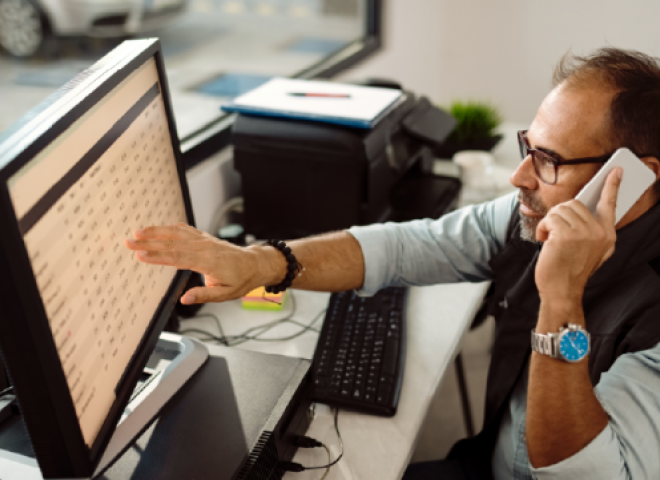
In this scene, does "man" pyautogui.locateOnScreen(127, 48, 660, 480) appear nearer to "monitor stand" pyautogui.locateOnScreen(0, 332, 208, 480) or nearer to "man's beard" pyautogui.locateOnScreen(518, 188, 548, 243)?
"man's beard" pyautogui.locateOnScreen(518, 188, 548, 243)

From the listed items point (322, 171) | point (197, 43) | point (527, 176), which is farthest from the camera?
point (197, 43)

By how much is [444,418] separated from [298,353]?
2.94ft

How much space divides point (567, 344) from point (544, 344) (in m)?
0.03

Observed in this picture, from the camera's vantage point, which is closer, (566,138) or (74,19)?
(566,138)

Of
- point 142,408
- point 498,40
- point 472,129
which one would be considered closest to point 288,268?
point 142,408

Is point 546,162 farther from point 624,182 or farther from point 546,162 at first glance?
point 624,182

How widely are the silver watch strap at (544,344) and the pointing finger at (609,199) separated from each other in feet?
0.60

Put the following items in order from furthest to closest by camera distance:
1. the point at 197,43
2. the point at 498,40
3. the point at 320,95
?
the point at 197,43 → the point at 498,40 → the point at 320,95

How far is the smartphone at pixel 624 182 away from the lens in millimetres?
812

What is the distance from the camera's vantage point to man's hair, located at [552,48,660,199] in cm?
82

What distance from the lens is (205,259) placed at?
821mm

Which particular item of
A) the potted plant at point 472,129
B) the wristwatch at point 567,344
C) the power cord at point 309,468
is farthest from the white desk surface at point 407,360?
the potted plant at point 472,129

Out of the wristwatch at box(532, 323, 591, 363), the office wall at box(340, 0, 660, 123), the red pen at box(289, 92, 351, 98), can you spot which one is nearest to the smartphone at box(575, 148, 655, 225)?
the wristwatch at box(532, 323, 591, 363)

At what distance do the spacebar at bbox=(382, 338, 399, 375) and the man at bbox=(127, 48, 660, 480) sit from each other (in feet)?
0.38
